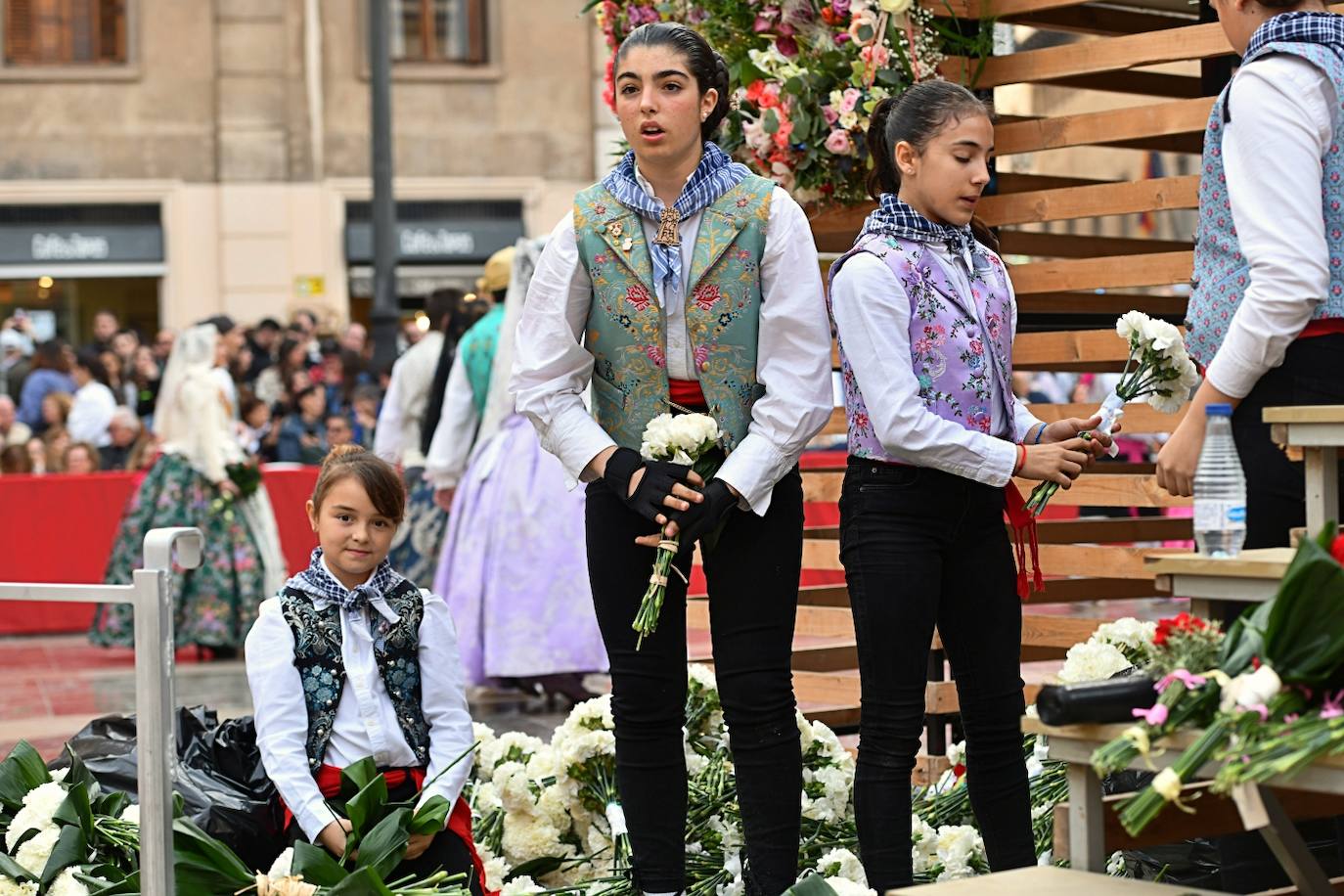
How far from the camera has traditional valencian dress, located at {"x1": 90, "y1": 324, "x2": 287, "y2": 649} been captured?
11.1 metres

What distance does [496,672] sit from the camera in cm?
844

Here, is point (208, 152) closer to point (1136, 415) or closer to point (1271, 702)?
point (1136, 415)

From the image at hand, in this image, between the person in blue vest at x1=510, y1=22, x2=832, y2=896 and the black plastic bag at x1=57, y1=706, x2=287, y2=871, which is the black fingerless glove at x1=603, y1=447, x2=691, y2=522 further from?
the black plastic bag at x1=57, y1=706, x2=287, y2=871

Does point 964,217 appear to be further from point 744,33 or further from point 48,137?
point 48,137

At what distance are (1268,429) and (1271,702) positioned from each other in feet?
3.47

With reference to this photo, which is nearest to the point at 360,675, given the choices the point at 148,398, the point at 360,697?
the point at 360,697

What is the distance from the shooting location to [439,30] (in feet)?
83.4

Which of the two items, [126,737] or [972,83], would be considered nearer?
[126,737]

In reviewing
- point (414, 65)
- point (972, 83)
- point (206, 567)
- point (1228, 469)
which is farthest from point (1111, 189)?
point (414, 65)

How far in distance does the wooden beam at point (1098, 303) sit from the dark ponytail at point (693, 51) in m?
2.07

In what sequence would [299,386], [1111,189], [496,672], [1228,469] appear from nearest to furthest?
[1228,469]
[1111,189]
[496,672]
[299,386]

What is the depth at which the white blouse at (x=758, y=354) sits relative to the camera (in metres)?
4.10

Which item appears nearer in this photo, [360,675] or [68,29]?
[360,675]

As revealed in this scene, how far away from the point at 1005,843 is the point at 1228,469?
1173 mm
